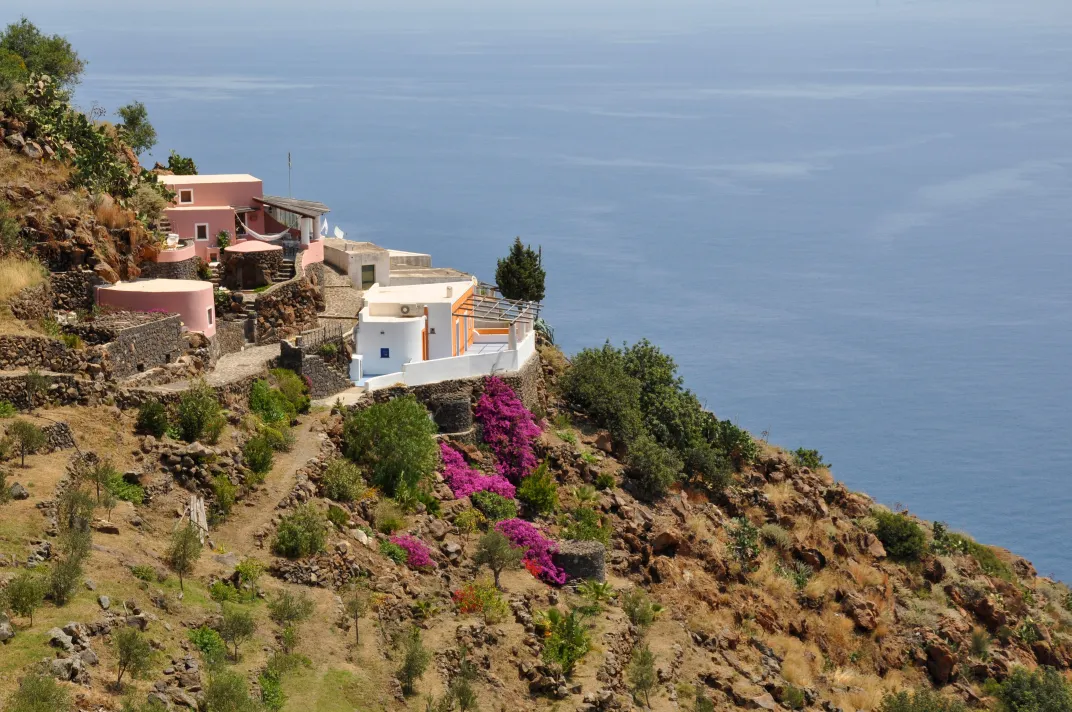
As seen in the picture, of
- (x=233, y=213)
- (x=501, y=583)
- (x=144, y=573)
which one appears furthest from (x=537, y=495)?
(x=144, y=573)

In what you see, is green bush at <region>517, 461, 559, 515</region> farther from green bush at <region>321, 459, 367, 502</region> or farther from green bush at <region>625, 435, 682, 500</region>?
green bush at <region>321, 459, 367, 502</region>

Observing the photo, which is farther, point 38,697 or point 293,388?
point 293,388

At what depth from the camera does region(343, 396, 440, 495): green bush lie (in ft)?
121

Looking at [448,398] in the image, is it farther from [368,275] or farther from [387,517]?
[368,275]

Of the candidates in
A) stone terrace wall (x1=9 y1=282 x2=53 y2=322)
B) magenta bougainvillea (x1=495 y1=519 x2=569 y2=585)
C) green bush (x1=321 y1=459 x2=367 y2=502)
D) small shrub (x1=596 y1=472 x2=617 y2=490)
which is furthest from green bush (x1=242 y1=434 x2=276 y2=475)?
small shrub (x1=596 y1=472 x2=617 y2=490)

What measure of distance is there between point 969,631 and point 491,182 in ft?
459

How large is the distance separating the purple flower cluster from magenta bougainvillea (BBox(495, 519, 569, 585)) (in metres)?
2.78

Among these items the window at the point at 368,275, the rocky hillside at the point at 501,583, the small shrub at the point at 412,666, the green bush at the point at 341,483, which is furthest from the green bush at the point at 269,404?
the window at the point at 368,275

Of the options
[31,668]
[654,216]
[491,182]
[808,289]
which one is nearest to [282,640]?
[31,668]

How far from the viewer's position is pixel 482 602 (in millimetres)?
33375

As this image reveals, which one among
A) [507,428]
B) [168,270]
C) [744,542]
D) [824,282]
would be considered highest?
[168,270]

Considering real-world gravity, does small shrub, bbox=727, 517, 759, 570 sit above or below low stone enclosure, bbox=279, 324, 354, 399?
below

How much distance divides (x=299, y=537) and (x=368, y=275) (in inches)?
777

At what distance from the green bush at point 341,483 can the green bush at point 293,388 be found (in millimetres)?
3409
